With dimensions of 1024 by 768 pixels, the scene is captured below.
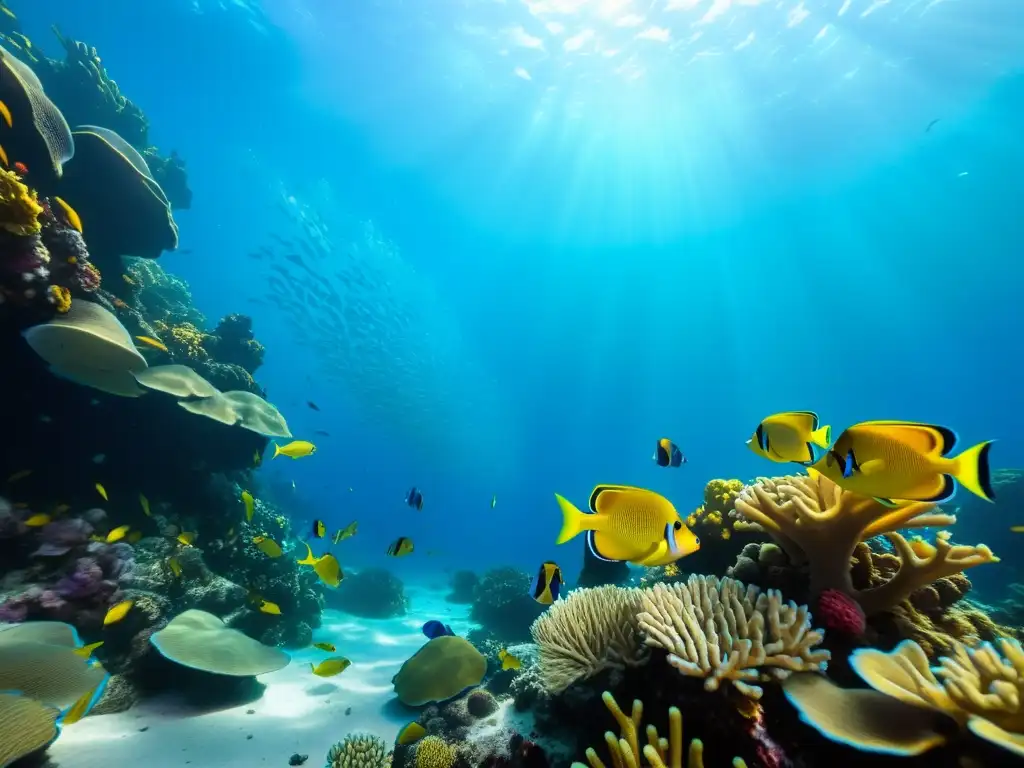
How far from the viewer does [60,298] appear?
5.38 metres

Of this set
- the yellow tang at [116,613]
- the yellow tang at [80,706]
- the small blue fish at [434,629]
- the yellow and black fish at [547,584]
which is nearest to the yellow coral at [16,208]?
the yellow tang at [116,613]

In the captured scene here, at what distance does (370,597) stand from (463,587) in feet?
24.4

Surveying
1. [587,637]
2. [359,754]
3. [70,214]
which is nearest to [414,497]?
[359,754]

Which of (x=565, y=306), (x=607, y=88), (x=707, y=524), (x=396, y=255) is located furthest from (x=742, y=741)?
(x=565, y=306)

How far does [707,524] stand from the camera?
5000mm

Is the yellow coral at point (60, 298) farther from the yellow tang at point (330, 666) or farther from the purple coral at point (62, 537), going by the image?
the yellow tang at point (330, 666)

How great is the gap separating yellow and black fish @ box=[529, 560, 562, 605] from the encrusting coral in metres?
1.35

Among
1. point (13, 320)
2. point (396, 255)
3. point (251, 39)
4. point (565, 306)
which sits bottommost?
point (13, 320)

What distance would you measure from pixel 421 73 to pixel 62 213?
2923cm

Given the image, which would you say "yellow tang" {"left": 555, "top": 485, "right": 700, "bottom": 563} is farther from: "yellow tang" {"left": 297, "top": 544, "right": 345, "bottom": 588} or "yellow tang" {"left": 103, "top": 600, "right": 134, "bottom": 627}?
"yellow tang" {"left": 103, "top": 600, "right": 134, "bottom": 627}

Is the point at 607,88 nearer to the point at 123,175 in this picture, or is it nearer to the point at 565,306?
the point at 123,175

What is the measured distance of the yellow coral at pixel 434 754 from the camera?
3.86 metres

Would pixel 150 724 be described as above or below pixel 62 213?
below

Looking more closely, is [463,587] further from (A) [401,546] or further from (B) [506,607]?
(A) [401,546]
